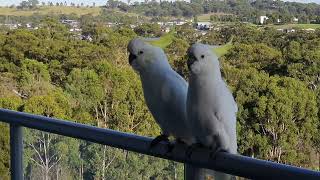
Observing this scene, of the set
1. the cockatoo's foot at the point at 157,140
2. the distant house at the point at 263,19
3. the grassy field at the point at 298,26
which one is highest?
the cockatoo's foot at the point at 157,140

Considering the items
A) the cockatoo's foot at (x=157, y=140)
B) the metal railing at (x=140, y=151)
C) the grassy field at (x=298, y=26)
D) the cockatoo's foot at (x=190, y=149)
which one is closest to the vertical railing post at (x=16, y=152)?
the metal railing at (x=140, y=151)

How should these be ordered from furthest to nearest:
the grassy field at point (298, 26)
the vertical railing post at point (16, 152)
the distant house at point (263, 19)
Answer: the grassy field at point (298, 26), the distant house at point (263, 19), the vertical railing post at point (16, 152)

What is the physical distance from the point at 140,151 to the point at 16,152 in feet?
1.66

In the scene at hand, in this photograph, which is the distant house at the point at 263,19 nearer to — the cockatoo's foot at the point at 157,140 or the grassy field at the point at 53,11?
the grassy field at the point at 53,11

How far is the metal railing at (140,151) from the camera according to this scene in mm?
809

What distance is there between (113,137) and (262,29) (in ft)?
53.2

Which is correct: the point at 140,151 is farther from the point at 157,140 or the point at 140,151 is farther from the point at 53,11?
the point at 53,11

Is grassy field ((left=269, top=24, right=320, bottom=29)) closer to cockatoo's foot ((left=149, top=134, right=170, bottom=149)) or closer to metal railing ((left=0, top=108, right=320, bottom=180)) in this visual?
metal railing ((left=0, top=108, right=320, bottom=180))

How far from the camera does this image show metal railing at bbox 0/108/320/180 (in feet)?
2.65

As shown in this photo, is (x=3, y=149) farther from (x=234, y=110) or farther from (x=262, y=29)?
(x=262, y=29)

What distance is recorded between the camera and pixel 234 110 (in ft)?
3.47

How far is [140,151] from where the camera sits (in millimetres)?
1091

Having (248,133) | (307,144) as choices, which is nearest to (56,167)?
(248,133)

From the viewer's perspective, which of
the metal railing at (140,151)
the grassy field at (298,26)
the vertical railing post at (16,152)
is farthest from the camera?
the grassy field at (298,26)
